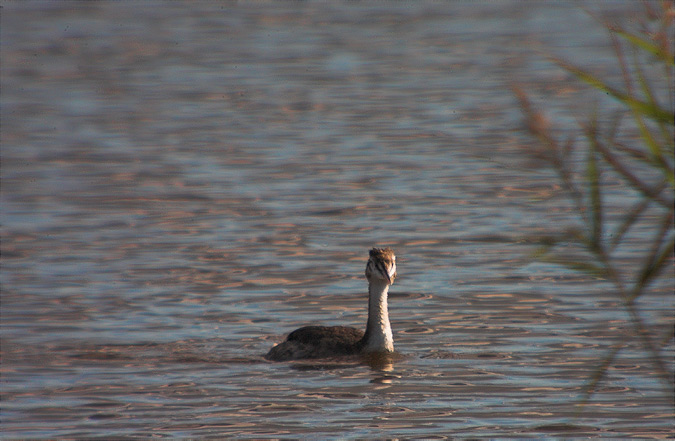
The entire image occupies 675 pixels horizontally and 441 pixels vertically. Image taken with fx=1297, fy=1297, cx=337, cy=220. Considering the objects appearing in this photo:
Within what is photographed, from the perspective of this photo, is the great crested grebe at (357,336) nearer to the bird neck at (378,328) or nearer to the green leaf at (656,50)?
the bird neck at (378,328)

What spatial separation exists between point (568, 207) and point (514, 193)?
4.48 ft

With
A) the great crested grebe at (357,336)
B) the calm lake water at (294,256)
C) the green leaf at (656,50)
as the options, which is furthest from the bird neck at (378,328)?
the green leaf at (656,50)

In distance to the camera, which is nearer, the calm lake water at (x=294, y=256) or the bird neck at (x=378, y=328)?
the calm lake water at (x=294, y=256)

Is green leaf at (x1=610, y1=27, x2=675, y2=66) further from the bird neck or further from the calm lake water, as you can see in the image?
the bird neck

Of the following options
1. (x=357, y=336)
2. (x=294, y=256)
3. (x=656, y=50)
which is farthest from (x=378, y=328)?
(x=656, y=50)

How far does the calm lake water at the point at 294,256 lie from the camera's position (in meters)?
9.96

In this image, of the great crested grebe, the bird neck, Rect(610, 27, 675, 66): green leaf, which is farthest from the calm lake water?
Rect(610, 27, 675, 66): green leaf

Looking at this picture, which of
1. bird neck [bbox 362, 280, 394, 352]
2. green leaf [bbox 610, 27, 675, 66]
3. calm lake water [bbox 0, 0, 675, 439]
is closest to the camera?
green leaf [bbox 610, 27, 675, 66]

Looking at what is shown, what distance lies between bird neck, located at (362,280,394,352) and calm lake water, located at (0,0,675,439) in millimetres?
256

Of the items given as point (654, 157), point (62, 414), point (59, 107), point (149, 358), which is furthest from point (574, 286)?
point (59, 107)

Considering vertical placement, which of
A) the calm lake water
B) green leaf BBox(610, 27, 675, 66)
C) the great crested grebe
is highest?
green leaf BBox(610, 27, 675, 66)

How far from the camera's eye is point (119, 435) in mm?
9281

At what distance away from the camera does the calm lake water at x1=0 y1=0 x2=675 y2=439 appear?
9.96 m

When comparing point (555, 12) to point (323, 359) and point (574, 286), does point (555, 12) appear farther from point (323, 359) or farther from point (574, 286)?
point (323, 359)
